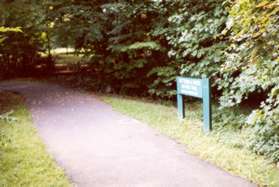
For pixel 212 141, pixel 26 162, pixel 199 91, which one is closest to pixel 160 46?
pixel 199 91

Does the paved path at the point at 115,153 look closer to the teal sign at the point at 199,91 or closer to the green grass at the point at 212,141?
the green grass at the point at 212,141

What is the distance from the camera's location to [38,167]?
698 cm

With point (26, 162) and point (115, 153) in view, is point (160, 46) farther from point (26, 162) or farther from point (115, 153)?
point (26, 162)

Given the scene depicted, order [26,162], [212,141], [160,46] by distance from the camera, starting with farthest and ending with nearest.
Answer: [160,46] < [212,141] < [26,162]

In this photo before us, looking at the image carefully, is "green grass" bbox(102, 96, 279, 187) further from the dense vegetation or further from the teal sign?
the dense vegetation

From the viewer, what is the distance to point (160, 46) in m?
13.6

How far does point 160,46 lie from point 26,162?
7459 mm

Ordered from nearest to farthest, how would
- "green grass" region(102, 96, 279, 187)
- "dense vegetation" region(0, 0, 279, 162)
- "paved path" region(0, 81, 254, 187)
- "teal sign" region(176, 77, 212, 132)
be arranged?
1. "paved path" region(0, 81, 254, 187)
2. "green grass" region(102, 96, 279, 187)
3. "dense vegetation" region(0, 0, 279, 162)
4. "teal sign" region(176, 77, 212, 132)

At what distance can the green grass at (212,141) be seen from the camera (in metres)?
6.53

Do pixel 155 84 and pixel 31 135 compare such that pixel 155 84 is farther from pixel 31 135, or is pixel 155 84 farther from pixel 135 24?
pixel 31 135

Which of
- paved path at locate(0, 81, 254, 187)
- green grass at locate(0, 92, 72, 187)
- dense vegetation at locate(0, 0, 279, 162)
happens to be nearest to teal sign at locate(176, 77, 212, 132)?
dense vegetation at locate(0, 0, 279, 162)

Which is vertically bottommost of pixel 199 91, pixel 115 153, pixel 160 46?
pixel 115 153

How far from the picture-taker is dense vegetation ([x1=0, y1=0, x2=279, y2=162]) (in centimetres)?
778

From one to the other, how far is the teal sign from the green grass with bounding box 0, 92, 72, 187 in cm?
368
